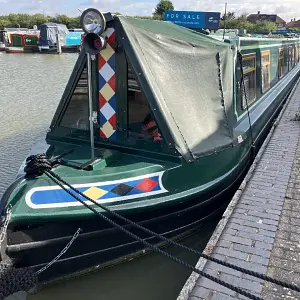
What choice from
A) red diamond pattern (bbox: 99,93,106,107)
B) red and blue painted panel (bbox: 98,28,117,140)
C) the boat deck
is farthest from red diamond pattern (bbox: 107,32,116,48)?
the boat deck

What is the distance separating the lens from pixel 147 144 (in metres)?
4.44

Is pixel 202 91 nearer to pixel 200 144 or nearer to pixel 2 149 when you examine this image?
pixel 200 144

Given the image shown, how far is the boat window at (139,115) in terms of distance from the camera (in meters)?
4.36

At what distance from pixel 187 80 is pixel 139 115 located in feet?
2.41

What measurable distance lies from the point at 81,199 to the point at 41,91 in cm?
→ 1325

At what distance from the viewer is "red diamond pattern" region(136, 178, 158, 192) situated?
3.89m

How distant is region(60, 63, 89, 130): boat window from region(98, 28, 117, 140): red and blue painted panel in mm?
289

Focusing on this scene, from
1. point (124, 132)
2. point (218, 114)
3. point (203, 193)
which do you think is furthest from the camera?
point (218, 114)

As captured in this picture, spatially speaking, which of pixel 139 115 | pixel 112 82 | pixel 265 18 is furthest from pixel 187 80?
pixel 265 18

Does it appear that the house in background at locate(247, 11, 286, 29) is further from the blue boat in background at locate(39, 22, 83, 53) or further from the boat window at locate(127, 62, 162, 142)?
the boat window at locate(127, 62, 162, 142)

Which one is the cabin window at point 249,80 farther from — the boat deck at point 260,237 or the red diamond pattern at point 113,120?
the red diamond pattern at point 113,120

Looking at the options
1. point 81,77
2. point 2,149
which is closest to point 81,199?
point 81,77

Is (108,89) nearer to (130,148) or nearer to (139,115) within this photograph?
(139,115)

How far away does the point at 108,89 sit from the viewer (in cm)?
457
